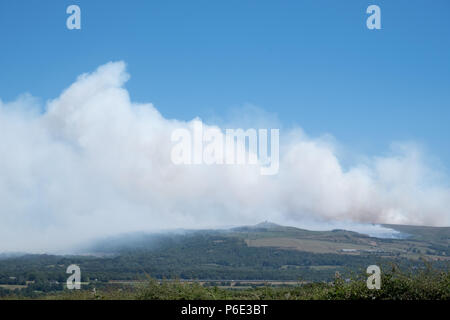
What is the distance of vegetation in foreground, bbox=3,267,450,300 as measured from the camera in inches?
615

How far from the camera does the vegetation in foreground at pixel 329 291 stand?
1561 cm

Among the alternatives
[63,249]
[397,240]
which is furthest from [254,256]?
[63,249]

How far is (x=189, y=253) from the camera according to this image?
101438 millimetres

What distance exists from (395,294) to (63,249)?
113m

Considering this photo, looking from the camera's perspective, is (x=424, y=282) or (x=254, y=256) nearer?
(x=424, y=282)

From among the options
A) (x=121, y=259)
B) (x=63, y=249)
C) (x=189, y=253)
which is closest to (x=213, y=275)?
(x=121, y=259)

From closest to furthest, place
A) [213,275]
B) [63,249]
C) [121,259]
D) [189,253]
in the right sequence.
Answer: [213,275] → [121,259] → [189,253] → [63,249]

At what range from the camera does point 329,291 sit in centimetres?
1669
